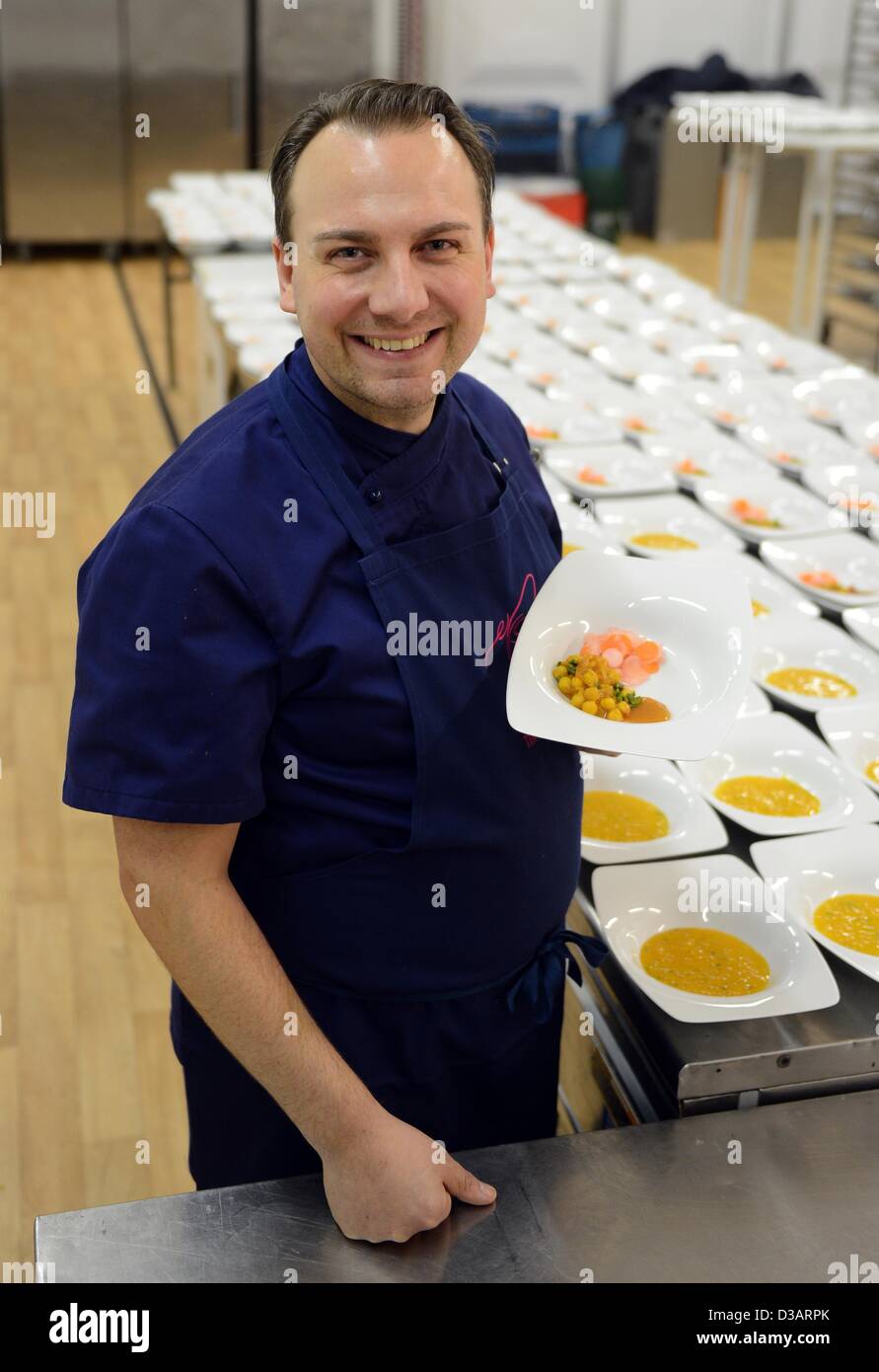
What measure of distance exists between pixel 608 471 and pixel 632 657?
4.72ft

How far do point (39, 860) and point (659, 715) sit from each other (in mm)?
2088

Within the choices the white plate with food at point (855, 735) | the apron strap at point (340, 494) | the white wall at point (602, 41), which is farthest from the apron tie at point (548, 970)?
the white wall at point (602, 41)

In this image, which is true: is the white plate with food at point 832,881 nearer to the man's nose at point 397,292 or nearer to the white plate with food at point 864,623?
the white plate with food at point 864,623

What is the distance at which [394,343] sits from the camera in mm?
1323

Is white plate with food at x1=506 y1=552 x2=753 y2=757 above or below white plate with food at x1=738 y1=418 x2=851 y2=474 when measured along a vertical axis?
above

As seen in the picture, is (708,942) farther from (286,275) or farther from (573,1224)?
(286,275)

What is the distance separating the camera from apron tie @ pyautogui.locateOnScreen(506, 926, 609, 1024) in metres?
1.60

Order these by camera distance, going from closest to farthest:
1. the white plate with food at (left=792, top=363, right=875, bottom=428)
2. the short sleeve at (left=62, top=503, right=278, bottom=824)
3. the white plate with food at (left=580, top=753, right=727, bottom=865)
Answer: the short sleeve at (left=62, top=503, right=278, bottom=824)
the white plate with food at (left=580, top=753, right=727, bottom=865)
the white plate with food at (left=792, top=363, right=875, bottom=428)

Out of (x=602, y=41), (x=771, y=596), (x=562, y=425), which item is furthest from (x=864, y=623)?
(x=602, y=41)

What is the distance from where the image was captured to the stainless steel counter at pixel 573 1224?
1.31 meters

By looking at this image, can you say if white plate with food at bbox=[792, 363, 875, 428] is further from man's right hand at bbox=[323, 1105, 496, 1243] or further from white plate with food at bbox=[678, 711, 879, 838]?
man's right hand at bbox=[323, 1105, 496, 1243]

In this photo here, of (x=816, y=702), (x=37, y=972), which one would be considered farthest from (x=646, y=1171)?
(x=37, y=972)

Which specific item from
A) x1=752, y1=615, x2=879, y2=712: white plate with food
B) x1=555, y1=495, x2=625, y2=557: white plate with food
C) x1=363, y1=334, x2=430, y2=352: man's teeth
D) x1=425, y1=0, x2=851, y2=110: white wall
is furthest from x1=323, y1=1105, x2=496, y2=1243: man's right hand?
x1=425, y1=0, x2=851, y2=110: white wall
